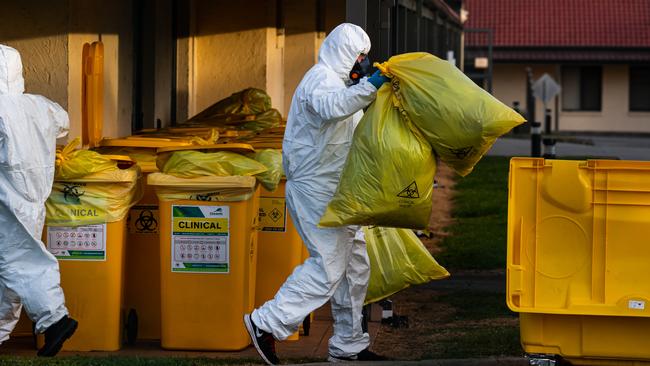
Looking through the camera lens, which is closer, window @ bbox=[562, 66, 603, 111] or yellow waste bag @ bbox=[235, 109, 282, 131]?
yellow waste bag @ bbox=[235, 109, 282, 131]

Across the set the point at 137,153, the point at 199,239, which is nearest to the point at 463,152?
the point at 199,239

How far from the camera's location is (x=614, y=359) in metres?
6.79

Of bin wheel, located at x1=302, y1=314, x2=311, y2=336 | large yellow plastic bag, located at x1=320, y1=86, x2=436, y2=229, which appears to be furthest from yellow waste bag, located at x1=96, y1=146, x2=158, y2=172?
large yellow plastic bag, located at x1=320, y1=86, x2=436, y2=229

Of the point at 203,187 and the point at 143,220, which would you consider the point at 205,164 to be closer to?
the point at 203,187

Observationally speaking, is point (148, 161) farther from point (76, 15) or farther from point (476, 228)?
point (476, 228)

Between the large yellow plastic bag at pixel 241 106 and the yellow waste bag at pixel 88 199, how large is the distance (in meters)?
4.33

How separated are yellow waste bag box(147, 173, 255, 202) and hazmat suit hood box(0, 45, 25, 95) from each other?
919 millimetres

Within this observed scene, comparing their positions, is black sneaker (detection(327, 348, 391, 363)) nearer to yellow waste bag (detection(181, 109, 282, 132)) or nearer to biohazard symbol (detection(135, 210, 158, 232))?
biohazard symbol (detection(135, 210, 158, 232))

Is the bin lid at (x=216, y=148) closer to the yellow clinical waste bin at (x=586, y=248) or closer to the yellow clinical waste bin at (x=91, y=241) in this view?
the yellow clinical waste bin at (x=91, y=241)

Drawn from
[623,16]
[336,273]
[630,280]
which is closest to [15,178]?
[336,273]

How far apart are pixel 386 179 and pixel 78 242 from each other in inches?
77.0

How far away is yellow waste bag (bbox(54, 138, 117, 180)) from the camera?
7.81 metres

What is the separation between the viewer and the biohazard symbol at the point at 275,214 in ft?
28.2

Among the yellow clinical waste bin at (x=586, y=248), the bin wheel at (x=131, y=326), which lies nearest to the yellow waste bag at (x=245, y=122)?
the bin wheel at (x=131, y=326)
